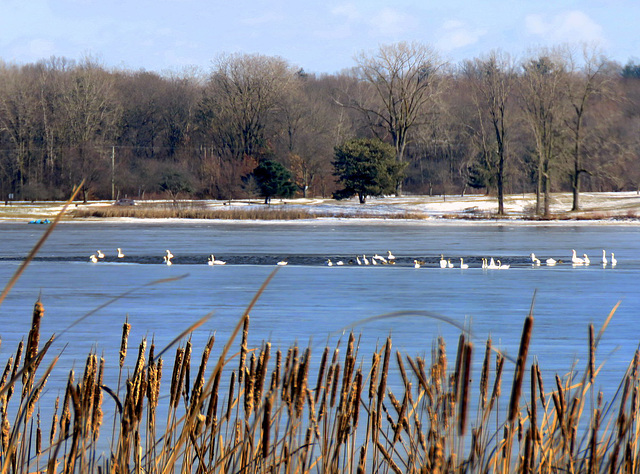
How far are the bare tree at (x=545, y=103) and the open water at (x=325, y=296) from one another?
2256 centimetres

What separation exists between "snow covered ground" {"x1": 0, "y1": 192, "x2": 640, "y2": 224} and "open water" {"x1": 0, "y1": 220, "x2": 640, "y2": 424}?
69.4ft

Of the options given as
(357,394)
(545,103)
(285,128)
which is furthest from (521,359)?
(285,128)

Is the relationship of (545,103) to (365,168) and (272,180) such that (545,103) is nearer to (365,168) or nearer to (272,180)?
(365,168)

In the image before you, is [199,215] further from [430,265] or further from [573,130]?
[430,265]

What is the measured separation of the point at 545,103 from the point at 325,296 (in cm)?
4183

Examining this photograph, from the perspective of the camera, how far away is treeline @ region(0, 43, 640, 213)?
187 feet

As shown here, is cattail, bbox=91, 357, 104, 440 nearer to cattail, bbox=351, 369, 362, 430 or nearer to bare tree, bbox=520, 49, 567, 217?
cattail, bbox=351, 369, 362, 430

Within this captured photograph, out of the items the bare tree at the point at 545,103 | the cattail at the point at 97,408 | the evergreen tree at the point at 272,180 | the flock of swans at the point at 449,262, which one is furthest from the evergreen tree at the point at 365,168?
the cattail at the point at 97,408

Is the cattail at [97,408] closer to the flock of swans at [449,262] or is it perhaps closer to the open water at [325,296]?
the open water at [325,296]

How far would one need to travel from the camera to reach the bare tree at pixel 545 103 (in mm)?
52656

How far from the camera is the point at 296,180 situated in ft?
237

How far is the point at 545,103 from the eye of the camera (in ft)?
174

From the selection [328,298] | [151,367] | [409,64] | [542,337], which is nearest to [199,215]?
[409,64]

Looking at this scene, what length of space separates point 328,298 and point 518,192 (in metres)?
59.2
